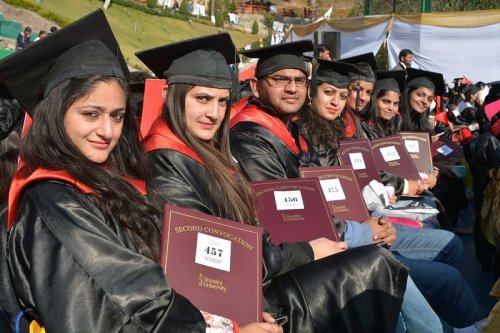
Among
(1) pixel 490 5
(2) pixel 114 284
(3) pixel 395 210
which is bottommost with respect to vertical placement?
(3) pixel 395 210

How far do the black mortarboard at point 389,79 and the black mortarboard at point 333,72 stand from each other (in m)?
1.25

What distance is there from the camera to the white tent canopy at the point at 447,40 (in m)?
12.7

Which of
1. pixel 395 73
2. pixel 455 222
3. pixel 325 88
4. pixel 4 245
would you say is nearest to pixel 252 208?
pixel 4 245

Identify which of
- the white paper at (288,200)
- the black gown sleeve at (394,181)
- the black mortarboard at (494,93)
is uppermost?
the black mortarboard at (494,93)

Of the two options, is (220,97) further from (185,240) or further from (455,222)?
(455,222)

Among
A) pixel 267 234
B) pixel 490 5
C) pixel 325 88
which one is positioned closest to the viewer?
pixel 267 234

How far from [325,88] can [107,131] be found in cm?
286

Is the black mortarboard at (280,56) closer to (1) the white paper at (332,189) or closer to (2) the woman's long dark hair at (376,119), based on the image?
(1) the white paper at (332,189)

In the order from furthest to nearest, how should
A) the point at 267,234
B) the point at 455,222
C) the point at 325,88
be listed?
the point at 455,222
the point at 325,88
the point at 267,234

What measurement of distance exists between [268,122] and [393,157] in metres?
1.54

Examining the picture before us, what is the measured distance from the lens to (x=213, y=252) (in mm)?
2238

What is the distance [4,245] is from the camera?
6.98 ft

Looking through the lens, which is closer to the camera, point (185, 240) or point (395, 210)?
point (185, 240)

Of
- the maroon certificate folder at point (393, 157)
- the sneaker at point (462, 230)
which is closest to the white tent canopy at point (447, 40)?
the sneaker at point (462, 230)
